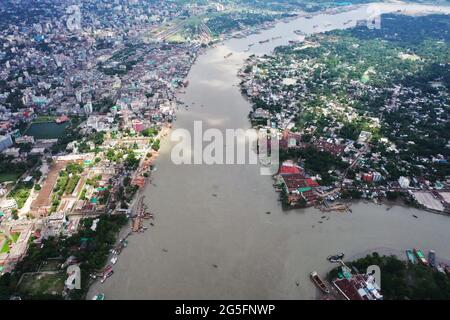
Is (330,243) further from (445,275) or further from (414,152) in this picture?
(414,152)

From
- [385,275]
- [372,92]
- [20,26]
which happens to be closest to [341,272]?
[385,275]

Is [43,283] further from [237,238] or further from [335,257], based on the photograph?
[335,257]

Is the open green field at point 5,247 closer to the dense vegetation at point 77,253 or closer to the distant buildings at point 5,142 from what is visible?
the dense vegetation at point 77,253

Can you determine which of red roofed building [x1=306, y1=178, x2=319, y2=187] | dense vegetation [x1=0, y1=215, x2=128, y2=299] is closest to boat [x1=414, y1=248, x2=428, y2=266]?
red roofed building [x1=306, y1=178, x2=319, y2=187]

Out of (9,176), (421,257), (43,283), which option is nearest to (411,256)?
(421,257)
